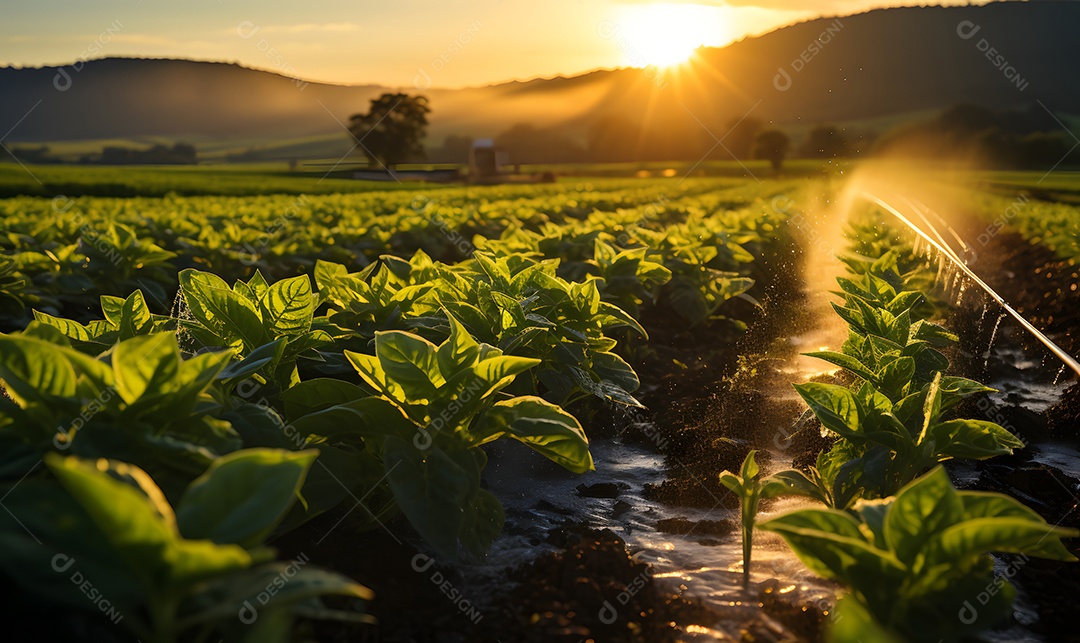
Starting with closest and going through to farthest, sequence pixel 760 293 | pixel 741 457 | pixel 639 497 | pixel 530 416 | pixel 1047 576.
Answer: pixel 530 416 → pixel 1047 576 → pixel 639 497 → pixel 741 457 → pixel 760 293

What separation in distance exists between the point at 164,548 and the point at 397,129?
78806mm

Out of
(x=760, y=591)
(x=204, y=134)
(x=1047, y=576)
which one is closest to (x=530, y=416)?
(x=760, y=591)

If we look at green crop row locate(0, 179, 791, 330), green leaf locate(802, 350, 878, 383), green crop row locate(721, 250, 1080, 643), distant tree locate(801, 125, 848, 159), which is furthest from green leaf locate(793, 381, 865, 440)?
distant tree locate(801, 125, 848, 159)

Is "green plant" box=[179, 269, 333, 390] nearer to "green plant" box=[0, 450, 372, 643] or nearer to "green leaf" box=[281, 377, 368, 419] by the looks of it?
"green leaf" box=[281, 377, 368, 419]

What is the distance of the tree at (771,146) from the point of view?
87375 millimetres

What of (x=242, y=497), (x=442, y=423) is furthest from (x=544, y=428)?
(x=242, y=497)

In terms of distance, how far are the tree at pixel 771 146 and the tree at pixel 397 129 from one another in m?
37.6

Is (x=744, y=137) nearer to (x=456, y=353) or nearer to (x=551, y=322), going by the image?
(x=551, y=322)

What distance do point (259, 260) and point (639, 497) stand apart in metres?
4.41

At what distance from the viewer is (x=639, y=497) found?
3.39 meters

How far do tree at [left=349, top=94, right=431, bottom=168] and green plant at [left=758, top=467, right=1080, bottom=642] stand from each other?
7780 cm

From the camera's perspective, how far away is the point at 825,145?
98438 millimetres

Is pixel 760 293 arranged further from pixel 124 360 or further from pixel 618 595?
pixel 124 360

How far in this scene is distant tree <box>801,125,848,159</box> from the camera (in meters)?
83.8
